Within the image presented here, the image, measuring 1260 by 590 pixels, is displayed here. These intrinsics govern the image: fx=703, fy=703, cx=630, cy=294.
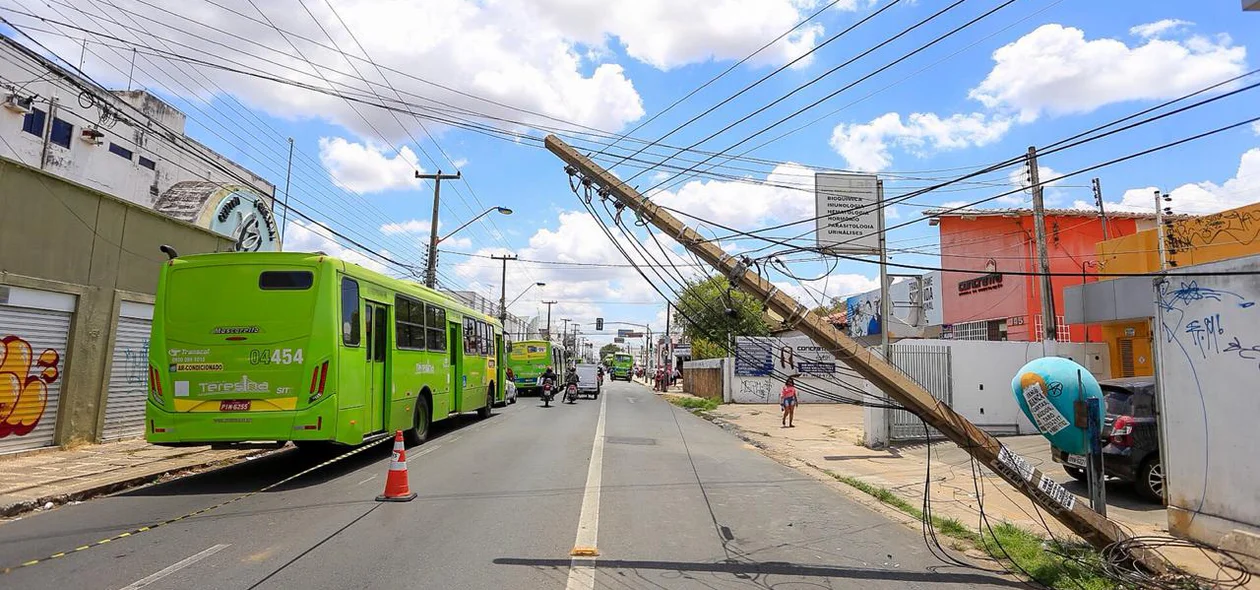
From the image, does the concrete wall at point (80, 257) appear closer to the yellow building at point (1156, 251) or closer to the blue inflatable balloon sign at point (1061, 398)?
the blue inflatable balloon sign at point (1061, 398)

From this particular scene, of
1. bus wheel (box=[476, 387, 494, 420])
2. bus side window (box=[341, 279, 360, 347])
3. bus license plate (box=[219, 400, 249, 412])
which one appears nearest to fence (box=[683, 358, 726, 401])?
bus wheel (box=[476, 387, 494, 420])

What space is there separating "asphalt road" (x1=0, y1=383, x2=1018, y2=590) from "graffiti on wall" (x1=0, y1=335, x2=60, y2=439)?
3673 millimetres

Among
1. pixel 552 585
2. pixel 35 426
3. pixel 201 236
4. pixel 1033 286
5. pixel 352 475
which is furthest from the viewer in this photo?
pixel 1033 286

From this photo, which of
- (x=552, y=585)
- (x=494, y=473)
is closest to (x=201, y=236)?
(x=494, y=473)

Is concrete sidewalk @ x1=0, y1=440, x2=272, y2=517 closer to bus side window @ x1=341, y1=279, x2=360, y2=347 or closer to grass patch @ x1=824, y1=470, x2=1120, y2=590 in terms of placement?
bus side window @ x1=341, y1=279, x2=360, y2=347

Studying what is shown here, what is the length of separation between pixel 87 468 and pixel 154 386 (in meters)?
2.00

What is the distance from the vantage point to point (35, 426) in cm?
1157

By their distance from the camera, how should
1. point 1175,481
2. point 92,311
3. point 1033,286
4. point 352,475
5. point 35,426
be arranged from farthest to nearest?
point 1033,286 < point 92,311 < point 35,426 < point 352,475 < point 1175,481

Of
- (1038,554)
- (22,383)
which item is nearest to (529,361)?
(22,383)

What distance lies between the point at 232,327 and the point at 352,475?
2630 mm

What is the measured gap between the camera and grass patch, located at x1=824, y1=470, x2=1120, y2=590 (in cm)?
553

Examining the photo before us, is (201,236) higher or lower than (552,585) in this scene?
higher

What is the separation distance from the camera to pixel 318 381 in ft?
30.8

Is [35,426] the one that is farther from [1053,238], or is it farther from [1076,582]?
[1053,238]
